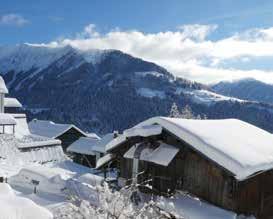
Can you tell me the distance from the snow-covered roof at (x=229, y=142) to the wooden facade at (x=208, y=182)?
0.99 feet

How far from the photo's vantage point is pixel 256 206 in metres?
14.1

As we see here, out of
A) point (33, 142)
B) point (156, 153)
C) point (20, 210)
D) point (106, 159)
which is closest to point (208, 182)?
point (156, 153)

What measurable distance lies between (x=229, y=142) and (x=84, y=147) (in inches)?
1405

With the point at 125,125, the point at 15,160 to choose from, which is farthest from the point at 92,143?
the point at 125,125

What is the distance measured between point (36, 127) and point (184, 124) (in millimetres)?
45852

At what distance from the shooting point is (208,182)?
46.0ft

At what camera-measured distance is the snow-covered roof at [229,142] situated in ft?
41.3

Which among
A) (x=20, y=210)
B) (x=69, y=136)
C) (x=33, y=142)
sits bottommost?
(x=69, y=136)

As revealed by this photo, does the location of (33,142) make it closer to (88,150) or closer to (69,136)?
(88,150)

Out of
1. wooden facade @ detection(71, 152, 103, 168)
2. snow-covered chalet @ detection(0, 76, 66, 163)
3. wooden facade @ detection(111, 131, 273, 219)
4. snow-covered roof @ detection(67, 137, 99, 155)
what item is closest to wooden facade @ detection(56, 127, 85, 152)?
snow-covered roof @ detection(67, 137, 99, 155)

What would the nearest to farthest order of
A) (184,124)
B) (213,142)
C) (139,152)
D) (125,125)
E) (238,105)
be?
(213,142) → (184,124) → (139,152) → (125,125) → (238,105)

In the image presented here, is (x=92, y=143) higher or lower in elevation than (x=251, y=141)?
lower

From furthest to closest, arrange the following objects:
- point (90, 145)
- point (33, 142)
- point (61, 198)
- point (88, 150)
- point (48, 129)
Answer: point (48, 129), point (90, 145), point (88, 150), point (33, 142), point (61, 198)

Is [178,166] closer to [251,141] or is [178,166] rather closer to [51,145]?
[251,141]
